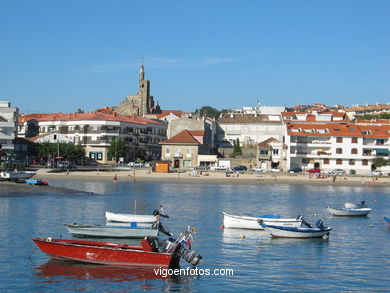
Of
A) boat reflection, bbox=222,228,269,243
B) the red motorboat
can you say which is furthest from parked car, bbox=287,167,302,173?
the red motorboat

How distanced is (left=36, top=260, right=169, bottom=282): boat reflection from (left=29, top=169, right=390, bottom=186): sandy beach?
2438 inches

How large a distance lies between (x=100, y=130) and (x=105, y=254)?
96.0 meters

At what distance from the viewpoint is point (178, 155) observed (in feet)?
362

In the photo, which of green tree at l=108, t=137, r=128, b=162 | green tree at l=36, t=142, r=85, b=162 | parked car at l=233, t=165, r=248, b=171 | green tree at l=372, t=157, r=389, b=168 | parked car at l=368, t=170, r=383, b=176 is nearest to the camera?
parked car at l=368, t=170, r=383, b=176

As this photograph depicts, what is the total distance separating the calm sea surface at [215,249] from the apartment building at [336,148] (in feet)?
126

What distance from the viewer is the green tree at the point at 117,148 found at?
383 feet

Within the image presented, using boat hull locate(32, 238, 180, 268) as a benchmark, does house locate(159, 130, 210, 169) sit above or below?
above

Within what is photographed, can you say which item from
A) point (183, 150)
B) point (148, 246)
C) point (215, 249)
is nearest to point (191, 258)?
point (148, 246)

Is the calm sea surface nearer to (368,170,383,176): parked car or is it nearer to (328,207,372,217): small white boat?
(328,207,372,217): small white boat

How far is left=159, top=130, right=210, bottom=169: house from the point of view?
109 metres

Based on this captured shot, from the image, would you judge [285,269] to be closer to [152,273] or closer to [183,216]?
[152,273]

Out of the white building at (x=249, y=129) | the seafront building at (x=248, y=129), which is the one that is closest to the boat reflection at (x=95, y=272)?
the seafront building at (x=248, y=129)

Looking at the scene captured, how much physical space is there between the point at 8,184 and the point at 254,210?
29.0 metres

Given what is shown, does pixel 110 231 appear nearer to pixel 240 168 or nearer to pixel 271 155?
pixel 240 168
